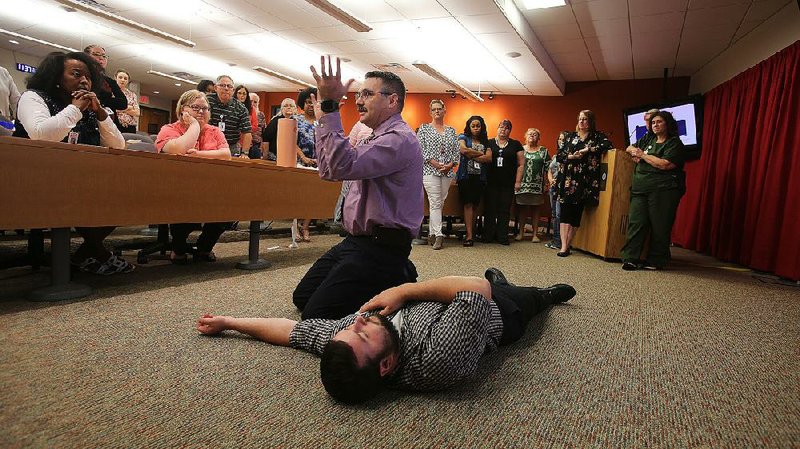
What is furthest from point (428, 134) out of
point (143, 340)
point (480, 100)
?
point (480, 100)

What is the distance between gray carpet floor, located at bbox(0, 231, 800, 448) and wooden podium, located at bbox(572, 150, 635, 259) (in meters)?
1.98

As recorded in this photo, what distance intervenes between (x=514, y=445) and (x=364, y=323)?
1.62 ft

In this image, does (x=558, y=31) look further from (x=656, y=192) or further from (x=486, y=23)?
(x=656, y=192)

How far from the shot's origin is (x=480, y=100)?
10.8 m

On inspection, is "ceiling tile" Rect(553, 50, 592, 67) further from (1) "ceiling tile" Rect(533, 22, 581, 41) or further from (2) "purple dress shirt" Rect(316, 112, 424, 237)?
(2) "purple dress shirt" Rect(316, 112, 424, 237)

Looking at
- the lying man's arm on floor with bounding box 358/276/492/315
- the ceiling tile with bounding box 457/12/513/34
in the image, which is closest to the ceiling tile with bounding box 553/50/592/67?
the ceiling tile with bounding box 457/12/513/34

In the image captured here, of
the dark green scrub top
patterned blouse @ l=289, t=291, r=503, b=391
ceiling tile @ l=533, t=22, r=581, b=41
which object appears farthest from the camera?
ceiling tile @ l=533, t=22, r=581, b=41

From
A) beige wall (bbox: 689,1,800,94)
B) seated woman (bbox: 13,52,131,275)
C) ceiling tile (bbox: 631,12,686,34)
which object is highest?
ceiling tile (bbox: 631,12,686,34)

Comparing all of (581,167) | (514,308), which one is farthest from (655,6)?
(514,308)

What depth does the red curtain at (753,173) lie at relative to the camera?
4.10 meters

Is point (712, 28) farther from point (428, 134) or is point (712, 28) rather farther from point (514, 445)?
point (514, 445)

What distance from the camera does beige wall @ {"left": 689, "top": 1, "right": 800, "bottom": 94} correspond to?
193 inches

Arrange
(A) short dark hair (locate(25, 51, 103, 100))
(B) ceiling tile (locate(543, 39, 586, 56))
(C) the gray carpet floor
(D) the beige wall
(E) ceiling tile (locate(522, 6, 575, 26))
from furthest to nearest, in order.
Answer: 1. (B) ceiling tile (locate(543, 39, 586, 56))
2. (E) ceiling tile (locate(522, 6, 575, 26))
3. (D) the beige wall
4. (A) short dark hair (locate(25, 51, 103, 100))
5. (C) the gray carpet floor

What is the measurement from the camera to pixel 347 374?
117 centimetres
